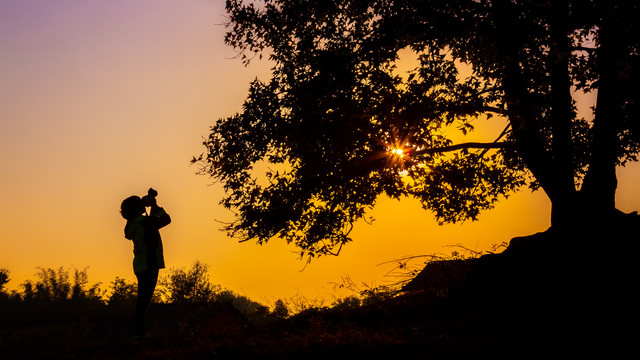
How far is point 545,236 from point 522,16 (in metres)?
4.29

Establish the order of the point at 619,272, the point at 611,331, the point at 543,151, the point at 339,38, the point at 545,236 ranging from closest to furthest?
the point at 611,331 < the point at 619,272 < the point at 545,236 < the point at 543,151 < the point at 339,38

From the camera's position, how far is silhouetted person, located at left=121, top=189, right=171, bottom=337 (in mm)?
7191

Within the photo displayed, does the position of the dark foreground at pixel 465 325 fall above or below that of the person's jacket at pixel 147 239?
below

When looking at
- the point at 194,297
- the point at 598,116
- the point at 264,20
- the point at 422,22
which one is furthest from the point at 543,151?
the point at 194,297

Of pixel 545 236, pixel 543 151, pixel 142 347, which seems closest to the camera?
pixel 142 347

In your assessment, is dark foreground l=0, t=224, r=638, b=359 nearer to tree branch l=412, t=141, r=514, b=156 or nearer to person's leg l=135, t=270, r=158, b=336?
person's leg l=135, t=270, r=158, b=336

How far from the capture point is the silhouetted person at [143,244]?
7.19 meters

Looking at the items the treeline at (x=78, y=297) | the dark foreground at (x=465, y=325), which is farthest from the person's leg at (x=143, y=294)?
the treeline at (x=78, y=297)

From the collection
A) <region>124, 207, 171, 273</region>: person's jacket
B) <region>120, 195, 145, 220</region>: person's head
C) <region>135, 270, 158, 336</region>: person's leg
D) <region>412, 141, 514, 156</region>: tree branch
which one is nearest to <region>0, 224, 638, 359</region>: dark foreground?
<region>135, 270, 158, 336</region>: person's leg

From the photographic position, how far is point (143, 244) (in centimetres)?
726

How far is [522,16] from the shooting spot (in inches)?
339

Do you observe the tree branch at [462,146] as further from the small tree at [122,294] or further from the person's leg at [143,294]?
the small tree at [122,294]

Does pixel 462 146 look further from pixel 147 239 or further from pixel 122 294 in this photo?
Result: pixel 122 294

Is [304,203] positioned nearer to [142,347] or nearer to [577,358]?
[142,347]
